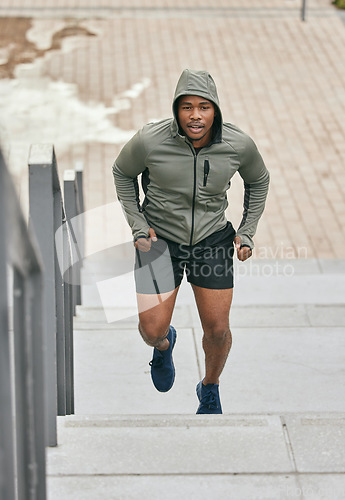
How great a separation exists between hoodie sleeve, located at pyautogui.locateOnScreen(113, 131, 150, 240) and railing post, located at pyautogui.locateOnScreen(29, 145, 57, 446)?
3.03 feet

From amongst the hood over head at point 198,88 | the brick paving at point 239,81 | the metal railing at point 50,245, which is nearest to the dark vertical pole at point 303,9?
the brick paving at point 239,81

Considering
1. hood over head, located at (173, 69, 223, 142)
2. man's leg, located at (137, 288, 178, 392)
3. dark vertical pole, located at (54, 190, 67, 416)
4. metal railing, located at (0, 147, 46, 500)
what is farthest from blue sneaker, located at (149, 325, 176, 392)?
metal railing, located at (0, 147, 46, 500)

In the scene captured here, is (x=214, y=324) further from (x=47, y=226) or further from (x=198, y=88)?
(x=47, y=226)

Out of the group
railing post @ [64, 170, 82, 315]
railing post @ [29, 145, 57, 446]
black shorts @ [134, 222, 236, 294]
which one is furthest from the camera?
railing post @ [64, 170, 82, 315]

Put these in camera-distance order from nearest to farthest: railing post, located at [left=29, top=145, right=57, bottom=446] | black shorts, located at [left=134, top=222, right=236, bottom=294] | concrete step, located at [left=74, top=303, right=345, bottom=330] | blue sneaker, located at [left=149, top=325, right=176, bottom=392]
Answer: railing post, located at [left=29, top=145, right=57, bottom=446] < black shorts, located at [left=134, top=222, right=236, bottom=294] < blue sneaker, located at [left=149, top=325, right=176, bottom=392] < concrete step, located at [left=74, top=303, right=345, bottom=330]

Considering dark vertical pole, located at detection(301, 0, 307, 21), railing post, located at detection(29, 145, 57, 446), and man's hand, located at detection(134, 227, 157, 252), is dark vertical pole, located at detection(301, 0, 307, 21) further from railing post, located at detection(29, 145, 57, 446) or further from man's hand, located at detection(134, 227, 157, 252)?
railing post, located at detection(29, 145, 57, 446)

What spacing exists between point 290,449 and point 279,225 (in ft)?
14.7

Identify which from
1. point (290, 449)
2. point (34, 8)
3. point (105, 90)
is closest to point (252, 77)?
point (105, 90)

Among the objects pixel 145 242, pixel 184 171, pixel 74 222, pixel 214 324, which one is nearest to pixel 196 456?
pixel 214 324

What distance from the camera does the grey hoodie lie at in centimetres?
366

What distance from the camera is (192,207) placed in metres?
3.76

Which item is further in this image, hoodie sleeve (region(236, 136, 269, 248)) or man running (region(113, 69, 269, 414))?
hoodie sleeve (region(236, 136, 269, 248))

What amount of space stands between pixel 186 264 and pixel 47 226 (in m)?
1.18

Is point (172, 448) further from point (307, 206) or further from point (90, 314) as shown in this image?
point (307, 206)
